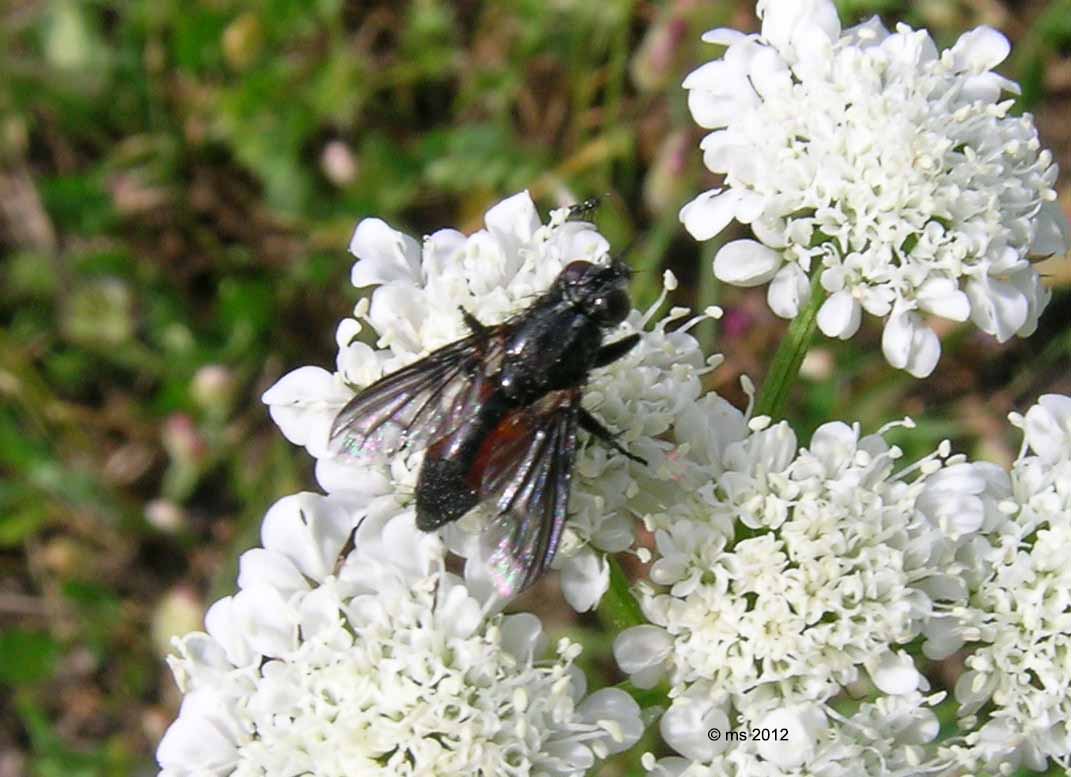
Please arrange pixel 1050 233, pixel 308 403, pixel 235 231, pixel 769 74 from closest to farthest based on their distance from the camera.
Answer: pixel 308 403 → pixel 769 74 → pixel 1050 233 → pixel 235 231

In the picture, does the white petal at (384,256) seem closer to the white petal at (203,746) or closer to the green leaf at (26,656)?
the white petal at (203,746)

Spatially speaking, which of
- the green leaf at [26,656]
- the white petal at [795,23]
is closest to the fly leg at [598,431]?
the white petal at [795,23]

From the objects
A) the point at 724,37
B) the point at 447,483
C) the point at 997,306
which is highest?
the point at 724,37

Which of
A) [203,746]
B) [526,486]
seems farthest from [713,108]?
[203,746]

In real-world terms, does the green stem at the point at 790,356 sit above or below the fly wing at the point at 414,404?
below

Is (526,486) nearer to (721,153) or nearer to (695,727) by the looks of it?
(695,727)

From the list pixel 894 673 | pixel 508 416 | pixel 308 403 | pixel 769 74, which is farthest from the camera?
pixel 769 74
